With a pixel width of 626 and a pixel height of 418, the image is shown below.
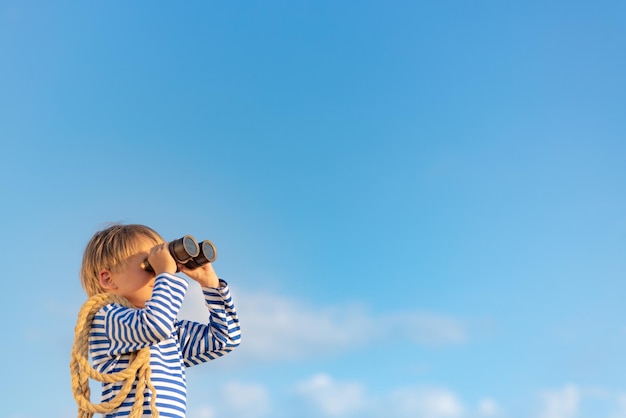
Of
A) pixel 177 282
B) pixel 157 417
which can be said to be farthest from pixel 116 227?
pixel 157 417

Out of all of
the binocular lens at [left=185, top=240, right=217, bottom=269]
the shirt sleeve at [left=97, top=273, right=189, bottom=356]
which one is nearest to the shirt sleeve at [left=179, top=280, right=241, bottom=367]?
the binocular lens at [left=185, top=240, right=217, bottom=269]

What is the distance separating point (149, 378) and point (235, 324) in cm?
79

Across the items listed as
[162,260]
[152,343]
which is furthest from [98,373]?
[162,260]

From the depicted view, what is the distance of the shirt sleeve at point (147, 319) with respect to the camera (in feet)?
11.8

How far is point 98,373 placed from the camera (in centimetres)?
368

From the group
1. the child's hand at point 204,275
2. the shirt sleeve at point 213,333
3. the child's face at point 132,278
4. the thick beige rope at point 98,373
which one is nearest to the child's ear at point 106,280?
the child's face at point 132,278

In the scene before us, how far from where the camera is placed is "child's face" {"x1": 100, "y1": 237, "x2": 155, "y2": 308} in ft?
12.9

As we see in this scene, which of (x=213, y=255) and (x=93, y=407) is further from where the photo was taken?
(x=213, y=255)

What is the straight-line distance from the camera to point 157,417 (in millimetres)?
3521

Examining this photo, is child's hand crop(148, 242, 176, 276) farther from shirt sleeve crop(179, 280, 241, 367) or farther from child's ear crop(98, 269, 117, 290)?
shirt sleeve crop(179, 280, 241, 367)

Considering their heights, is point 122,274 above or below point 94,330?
above

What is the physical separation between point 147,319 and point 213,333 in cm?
70

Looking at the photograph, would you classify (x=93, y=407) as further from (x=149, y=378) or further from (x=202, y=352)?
(x=202, y=352)

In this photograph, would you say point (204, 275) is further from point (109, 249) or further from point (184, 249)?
point (109, 249)
